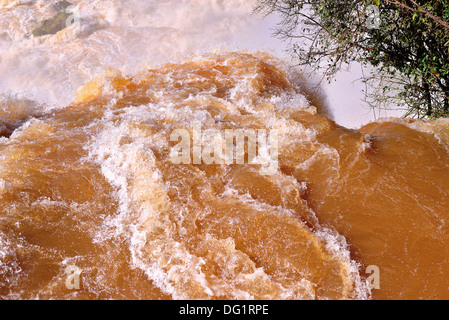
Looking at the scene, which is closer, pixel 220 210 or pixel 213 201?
pixel 220 210

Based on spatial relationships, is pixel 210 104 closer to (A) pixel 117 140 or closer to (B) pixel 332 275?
(A) pixel 117 140

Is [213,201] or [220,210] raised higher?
[213,201]

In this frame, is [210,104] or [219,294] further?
[210,104]
